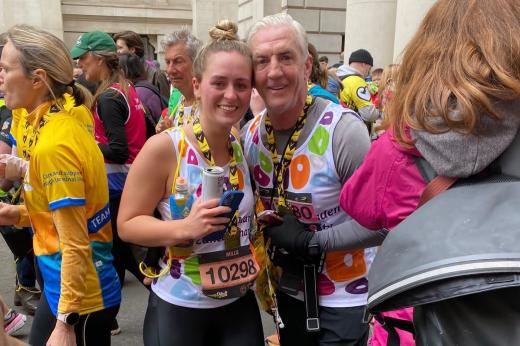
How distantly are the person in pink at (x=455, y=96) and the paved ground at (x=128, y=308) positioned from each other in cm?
297

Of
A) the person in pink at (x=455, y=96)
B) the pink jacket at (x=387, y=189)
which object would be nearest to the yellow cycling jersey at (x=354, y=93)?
the pink jacket at (x=387, y=189)

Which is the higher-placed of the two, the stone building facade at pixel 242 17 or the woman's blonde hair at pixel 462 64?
the woman's blonde hair at pixel 462 64

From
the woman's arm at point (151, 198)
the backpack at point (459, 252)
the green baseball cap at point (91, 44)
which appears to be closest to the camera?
the backpack at point (459, 252)

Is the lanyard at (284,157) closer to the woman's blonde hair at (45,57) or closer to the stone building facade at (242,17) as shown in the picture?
the stone building facade at (242,17)

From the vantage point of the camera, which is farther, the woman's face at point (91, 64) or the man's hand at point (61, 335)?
the woman's face at point (91, 64)

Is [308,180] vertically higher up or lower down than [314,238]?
higher up

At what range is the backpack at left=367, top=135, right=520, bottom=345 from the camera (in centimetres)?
85

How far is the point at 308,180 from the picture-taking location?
194 cm

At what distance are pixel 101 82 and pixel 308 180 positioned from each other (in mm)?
2840

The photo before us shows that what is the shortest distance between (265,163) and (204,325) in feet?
2.48

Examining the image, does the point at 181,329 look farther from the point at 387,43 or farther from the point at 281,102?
the point at 387,43

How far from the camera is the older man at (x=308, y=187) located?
1.89 metres

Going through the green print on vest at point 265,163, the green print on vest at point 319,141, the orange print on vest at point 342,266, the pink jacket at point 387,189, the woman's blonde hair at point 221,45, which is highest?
the woman's blonde hair at point 221,45

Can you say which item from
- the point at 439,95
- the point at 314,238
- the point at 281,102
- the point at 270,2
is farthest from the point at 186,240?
the point at 270,2
